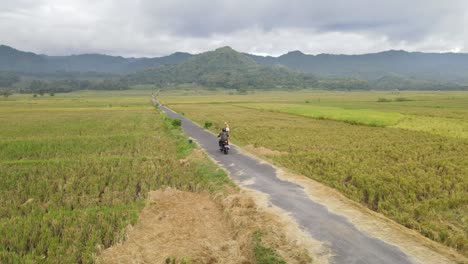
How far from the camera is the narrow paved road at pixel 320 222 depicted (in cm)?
771

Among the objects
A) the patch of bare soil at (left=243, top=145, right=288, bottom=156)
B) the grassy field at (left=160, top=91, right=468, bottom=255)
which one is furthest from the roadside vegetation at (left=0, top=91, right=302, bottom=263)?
the grassy field at (left=160, top=91, right=468, bottom=255)

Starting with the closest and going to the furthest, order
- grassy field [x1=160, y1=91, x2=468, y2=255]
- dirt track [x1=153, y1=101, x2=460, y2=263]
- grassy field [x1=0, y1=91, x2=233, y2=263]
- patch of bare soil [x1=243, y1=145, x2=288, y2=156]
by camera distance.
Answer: dirt track [x1=153, y1=101, x2=460, y2=263] → grassy field [x1=0, y1=91, x2=233, y2=263] → grassy field [x1=160, y1=91, x2=468, y2=255] → patch of bare soil [x1=243, y1=145, x2=288, y2=156]

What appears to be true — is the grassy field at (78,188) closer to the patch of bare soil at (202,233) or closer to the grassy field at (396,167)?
the patch of bare soil at (202,233)

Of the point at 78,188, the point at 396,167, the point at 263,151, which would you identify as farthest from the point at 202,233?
the point at 263,151

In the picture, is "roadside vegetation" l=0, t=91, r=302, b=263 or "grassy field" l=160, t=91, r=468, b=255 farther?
"grassy field" l=160, t=91, r=468, b=255

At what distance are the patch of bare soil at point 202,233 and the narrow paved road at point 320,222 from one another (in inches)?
30.0

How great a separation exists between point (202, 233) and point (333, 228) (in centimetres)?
389

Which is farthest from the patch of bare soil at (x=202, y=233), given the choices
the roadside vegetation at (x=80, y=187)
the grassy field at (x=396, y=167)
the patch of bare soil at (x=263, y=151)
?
the patch of bare soil at (x=263, y=151)

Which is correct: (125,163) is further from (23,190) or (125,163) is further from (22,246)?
(22,246)

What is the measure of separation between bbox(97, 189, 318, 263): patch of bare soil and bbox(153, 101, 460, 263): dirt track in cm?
79

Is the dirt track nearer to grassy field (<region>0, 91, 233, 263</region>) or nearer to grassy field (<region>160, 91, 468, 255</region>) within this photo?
grassy field (<region>160, 91, 468, 255</region>)

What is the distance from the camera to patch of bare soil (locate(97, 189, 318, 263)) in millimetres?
8126

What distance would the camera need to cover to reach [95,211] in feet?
35.4

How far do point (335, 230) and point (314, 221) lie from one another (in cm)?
80
